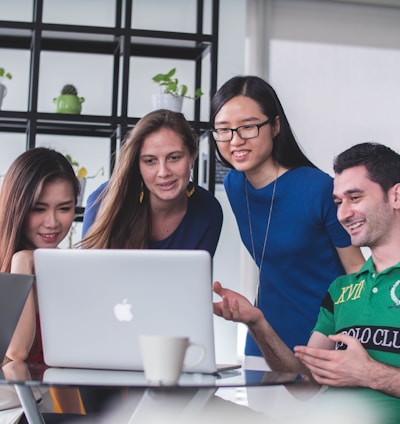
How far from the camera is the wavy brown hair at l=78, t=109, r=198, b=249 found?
2.47 meters

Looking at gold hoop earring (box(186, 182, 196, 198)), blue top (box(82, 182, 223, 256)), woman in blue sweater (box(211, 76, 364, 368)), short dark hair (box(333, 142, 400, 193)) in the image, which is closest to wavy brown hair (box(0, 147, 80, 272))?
blue top (box(82, 182, 223, 256))

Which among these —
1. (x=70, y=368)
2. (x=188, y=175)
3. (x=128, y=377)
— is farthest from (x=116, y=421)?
(x=188, y=175)

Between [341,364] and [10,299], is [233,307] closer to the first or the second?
[341,364]

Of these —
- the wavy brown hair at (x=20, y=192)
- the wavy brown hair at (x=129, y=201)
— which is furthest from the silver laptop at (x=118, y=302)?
the wavy brown hair at (x=129, y=201)

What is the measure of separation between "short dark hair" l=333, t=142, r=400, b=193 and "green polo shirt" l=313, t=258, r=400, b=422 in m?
0.22

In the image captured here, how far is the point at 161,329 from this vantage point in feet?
4.92

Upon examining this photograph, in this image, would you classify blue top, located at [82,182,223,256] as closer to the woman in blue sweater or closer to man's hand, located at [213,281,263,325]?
the woman in blue sweater

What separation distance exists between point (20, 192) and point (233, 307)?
2.72 ft

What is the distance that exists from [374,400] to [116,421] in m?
0.65

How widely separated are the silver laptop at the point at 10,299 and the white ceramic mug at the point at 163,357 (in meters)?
0.37

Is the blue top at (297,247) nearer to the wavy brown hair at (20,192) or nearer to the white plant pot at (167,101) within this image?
the wavy brown hair at (20,192)

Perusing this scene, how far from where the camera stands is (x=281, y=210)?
2.61 meters

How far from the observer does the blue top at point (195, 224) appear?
2.61 meters

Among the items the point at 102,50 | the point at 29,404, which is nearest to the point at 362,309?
the point at 29,404
